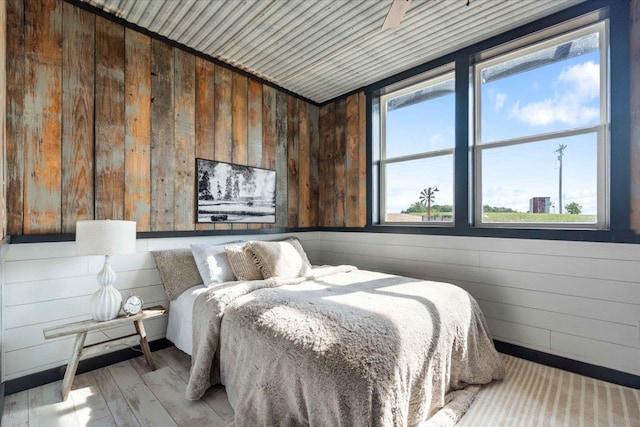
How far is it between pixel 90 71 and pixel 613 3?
12.7 ft

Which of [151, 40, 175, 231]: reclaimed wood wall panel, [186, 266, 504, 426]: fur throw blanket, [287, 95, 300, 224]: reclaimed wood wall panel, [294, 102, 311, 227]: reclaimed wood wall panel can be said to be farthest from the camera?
[294, 102, 311, 227]: reclaimed wood wall panel

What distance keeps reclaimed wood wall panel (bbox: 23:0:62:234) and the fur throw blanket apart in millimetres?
1282

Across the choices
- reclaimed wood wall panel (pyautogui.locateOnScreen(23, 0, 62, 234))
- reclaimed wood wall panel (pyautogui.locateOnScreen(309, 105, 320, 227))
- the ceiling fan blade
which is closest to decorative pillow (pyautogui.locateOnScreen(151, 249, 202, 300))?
reclaimed wood wall panel (pyautogui.locateOnScreen(23, 0, 62, 234))

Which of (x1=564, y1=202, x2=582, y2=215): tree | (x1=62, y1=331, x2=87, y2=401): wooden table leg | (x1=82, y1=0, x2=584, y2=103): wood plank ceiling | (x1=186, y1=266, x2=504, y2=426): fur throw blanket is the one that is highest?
(x1=82, y1=0, x2=584, y2=103): wood plank ceiling

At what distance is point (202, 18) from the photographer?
2.45 m

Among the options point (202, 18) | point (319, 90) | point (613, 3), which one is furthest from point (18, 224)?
point (613, 3)

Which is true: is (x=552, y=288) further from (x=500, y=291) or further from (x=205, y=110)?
(x=205, y=110)

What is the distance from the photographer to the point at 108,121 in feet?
7.85

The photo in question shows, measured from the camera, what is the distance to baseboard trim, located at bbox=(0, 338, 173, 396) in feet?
6.48

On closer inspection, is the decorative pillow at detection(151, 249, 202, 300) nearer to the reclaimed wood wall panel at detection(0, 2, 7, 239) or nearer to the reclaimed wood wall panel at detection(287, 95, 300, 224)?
the reclaimed wood wall panel at detection(0, 2, 7, 239)

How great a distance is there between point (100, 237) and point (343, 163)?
271 cm

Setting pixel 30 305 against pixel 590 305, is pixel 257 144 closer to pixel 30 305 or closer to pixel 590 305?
pixel 30 305

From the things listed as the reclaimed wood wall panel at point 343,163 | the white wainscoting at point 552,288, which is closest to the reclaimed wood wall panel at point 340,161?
the reclaimed wood wall panel at point 343,163

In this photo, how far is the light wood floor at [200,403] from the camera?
1690 millimetres
